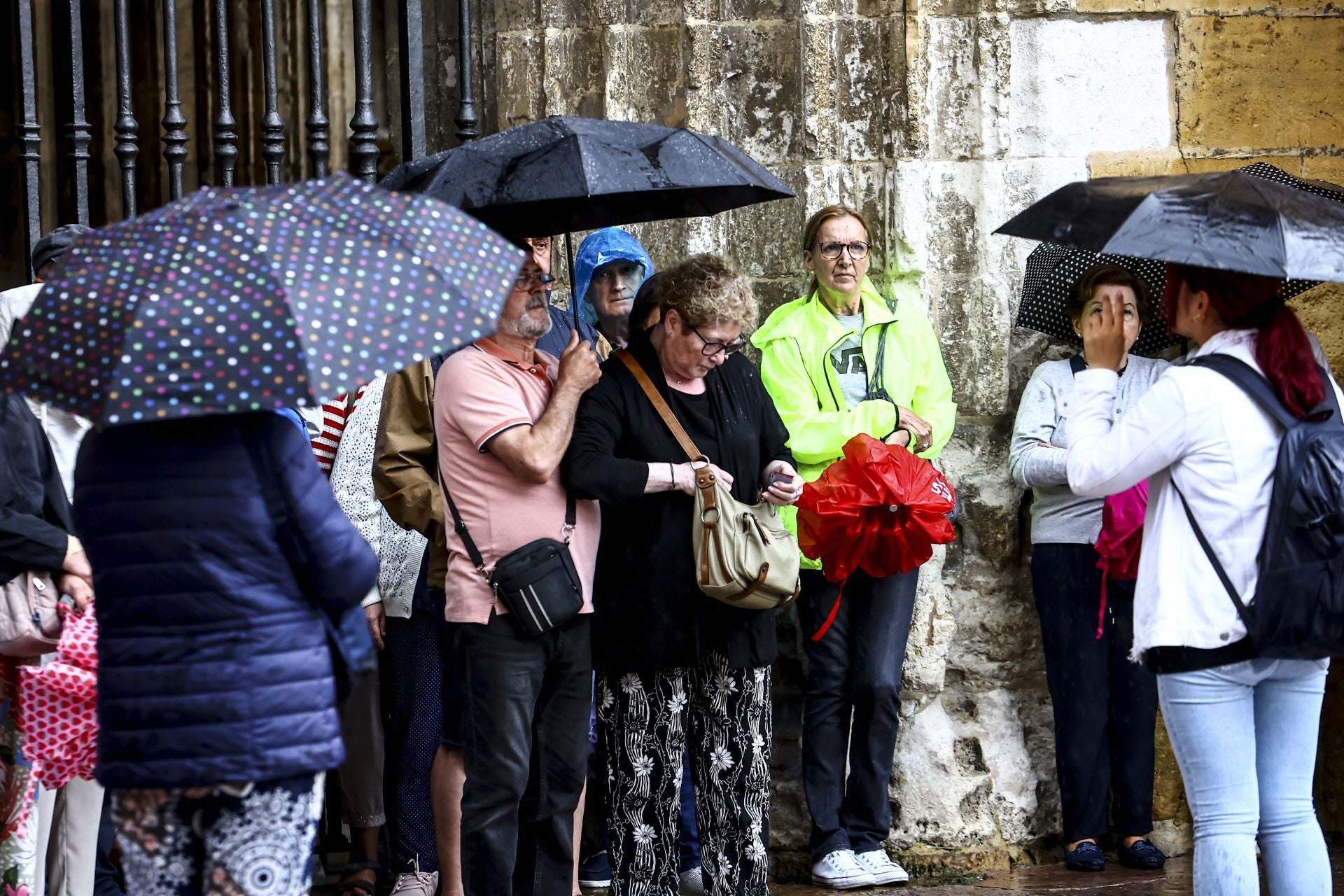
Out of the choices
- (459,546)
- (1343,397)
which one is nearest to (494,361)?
(459,546)

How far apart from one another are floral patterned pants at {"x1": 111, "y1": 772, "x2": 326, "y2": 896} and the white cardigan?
181cm

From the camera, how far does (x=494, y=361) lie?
4246 millimetres

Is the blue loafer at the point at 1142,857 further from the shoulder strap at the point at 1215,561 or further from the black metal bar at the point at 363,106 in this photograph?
the black metal bar at the point at 363,106

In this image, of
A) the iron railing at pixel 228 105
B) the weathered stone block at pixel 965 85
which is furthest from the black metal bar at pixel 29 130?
the weathered stone block at pixel 965 85

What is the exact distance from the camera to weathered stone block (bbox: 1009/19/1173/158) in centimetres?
586

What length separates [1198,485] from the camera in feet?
11.9

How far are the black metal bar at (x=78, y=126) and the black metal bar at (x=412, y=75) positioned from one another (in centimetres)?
102

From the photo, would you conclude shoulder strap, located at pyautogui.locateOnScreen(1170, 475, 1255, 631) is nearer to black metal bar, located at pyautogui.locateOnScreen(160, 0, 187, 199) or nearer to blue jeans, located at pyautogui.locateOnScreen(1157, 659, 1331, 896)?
blue jeans, located at pyautogui.locateOnScreen(1157, 659, 1331, 896)

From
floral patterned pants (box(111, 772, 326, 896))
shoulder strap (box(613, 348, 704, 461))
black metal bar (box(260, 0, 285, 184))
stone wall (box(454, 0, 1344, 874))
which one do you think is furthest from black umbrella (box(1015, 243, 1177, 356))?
floral patterned pants (box(111, 772, 326, 896))

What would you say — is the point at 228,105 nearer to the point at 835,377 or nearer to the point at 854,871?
the point at 835,377

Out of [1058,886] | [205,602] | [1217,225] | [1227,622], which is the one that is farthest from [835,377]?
[205,602]

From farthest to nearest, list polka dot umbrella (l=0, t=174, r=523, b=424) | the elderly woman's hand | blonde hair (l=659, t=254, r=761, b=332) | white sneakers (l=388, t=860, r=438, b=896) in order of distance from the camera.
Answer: white sneakers (l=388, t=860, r=438, b=896), the elderly woman's hand, blonde hair (l=659, t=254, r=761, b=332), polka dot umbrella (l=0, t=174, r=523, b=424)

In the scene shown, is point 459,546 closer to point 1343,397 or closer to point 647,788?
point 647,788

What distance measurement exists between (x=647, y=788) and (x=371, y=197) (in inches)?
78.8
